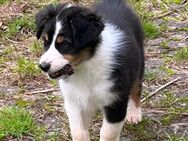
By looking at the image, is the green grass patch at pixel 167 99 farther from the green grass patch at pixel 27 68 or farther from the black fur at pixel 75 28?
the black fur at pixel 75 28

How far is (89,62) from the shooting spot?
4348 mm

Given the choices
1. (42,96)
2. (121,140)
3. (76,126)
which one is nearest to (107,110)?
(76,126)

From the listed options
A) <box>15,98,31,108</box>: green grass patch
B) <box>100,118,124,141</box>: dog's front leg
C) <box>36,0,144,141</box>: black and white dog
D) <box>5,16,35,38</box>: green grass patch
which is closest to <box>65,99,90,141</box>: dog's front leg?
<box>36,0,144,141</box>: black and white dog

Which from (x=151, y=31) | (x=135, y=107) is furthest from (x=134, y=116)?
(x=151, y=31)

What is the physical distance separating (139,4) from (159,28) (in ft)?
2.31

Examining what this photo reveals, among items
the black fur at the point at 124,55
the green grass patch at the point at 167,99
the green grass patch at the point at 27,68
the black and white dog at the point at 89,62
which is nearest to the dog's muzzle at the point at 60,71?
the black and white dog at the point at 89,62

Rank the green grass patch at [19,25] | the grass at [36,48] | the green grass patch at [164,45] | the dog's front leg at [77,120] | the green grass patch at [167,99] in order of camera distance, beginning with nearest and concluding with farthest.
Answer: the dog's front leg at [77,120]
the green grass patch at [167,99]
the grass at [36,48]
the green grass patch at [164,45]
the green grass patch at [19,25]

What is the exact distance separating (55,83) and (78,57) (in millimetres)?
1930

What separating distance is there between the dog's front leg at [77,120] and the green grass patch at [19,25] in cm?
300

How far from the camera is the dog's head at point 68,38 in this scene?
4105 millimetres

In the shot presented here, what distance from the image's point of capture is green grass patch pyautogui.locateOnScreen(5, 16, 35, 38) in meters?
7.46

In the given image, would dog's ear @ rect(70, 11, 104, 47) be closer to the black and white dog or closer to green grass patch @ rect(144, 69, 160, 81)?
the black and white dog

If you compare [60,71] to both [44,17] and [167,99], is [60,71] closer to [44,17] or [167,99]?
[44,17]

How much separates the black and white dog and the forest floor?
21.9 inches
